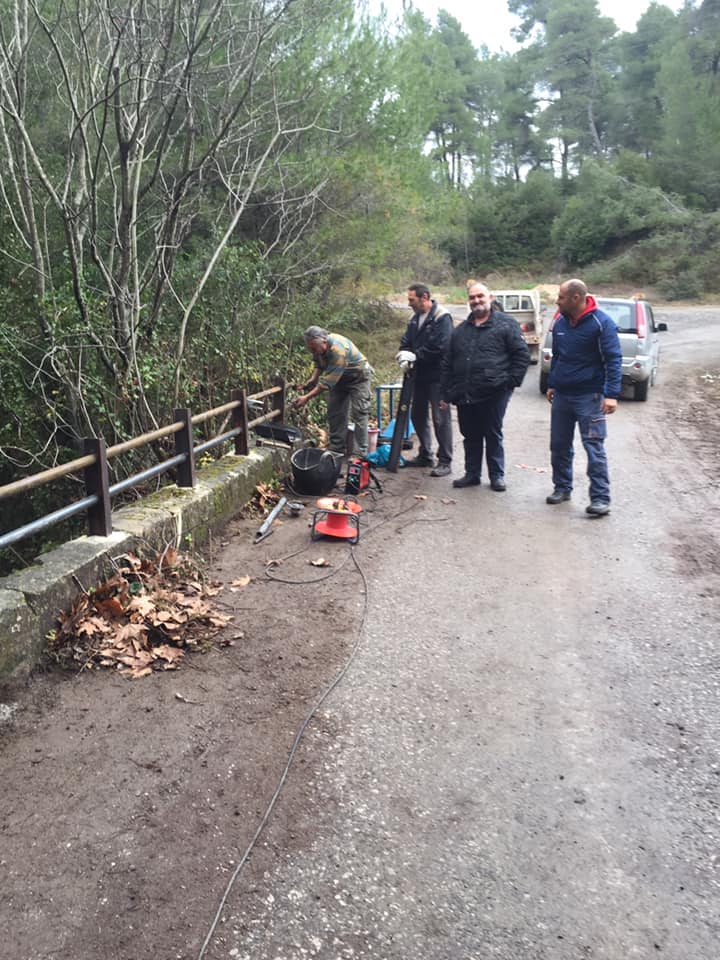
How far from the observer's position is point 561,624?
16.4 feet

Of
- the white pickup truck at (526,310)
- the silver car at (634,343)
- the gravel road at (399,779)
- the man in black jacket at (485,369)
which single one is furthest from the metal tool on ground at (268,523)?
the white pickup truck at (526,310)

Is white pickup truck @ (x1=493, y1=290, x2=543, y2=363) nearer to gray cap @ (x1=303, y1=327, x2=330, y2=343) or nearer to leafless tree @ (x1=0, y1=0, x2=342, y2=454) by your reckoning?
leafless tree @ (x1=0, y1=0, x2=342, y2=454)

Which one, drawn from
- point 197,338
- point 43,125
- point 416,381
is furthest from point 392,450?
point 43,125

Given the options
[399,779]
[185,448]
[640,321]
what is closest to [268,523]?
[185,448]

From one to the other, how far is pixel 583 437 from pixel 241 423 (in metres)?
3.31

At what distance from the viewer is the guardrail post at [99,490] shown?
5.25 meters

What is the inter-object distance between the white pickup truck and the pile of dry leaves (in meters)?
14.8

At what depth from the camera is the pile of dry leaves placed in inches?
175

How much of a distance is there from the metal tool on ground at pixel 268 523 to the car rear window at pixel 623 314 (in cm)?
924

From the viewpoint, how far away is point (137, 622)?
477 cm

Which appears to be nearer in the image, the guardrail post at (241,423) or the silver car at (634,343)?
the guardrail post at (241,423)

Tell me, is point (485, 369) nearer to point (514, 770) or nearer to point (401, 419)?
point (401, 419)

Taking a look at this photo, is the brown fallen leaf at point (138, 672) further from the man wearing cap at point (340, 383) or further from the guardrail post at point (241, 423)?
the man wearing cap at point (340, 383)

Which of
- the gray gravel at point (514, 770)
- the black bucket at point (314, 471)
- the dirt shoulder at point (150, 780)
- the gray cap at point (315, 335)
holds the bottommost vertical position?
the gray gravel at point (514, 770)
